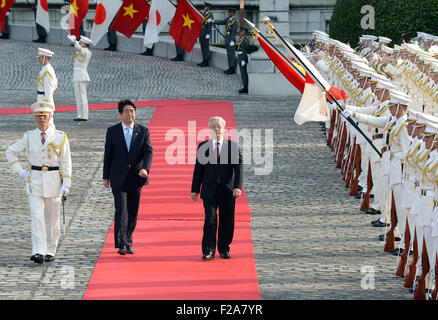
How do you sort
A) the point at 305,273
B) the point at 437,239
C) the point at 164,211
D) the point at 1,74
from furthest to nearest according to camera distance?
1. the point at 1,74
2. the point at 164,211
3. the point at 305,273
4. the point at 437,239

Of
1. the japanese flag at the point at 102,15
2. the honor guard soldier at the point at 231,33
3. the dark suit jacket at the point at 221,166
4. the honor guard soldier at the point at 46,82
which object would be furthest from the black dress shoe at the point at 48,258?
the honor guard soldier at the point at 231,33

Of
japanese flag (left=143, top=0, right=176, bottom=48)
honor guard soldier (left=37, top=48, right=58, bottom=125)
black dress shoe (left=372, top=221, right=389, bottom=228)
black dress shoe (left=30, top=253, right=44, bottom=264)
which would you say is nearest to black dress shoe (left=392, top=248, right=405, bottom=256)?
black dress shoe (left=372, top=221, right=389, bottom=228)

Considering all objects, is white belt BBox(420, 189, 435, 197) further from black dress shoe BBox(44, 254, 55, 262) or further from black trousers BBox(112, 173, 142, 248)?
black dress shoe BBox(44, 254, 55, 262)

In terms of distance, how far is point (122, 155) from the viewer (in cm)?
1170

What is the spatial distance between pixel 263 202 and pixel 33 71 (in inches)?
661

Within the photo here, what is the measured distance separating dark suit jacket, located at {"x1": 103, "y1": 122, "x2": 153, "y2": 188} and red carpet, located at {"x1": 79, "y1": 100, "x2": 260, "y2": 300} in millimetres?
944

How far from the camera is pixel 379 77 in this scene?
14188 millimetres

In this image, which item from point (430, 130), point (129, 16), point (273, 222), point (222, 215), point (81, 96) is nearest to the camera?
point (430, 130)

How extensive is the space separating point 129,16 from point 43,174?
1276cm

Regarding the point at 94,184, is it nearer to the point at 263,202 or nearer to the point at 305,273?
the point at 263,202

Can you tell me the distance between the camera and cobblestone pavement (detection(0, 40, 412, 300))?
10.5 metres

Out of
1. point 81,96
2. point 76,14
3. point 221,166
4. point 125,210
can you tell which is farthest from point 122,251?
point 76,14

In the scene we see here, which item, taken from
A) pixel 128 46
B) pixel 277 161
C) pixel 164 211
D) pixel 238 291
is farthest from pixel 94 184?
pixel 128 46

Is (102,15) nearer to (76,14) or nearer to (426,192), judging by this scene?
(76,14)
